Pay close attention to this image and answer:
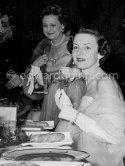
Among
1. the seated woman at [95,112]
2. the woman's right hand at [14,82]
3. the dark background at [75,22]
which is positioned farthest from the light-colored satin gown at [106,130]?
the dark background at [75,22]

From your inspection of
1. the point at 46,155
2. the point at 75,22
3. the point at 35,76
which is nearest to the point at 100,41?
the point at 46,155

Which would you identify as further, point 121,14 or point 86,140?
point 121,14

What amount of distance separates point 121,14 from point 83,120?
10.5ft

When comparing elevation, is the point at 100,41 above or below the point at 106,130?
above

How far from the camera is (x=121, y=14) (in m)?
4.66

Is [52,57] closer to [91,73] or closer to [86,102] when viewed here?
[91,73]

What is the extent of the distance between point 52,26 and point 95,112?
2.04 meters

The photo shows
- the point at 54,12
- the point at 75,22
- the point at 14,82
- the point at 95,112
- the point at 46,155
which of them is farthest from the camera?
the point at 75,22

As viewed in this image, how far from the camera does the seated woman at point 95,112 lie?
1.71 meters

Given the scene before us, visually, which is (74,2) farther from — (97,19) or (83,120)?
(83,120)

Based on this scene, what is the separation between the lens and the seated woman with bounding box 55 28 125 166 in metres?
1.71

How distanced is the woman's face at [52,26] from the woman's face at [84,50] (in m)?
1.68

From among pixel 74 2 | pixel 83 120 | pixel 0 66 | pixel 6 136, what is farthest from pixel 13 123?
pixel 74 2

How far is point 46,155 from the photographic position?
1220 millimetres
